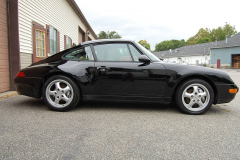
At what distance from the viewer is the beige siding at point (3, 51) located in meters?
5.07

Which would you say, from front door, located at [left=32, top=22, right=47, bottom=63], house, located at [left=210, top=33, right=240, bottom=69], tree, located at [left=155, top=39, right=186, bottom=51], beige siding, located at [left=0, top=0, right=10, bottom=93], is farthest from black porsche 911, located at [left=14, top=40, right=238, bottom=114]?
tree, located at [left=155, top=39, right=186, bottom=51]

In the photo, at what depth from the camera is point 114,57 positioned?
137 inches

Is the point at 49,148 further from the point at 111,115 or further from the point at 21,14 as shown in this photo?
the point at 21,14

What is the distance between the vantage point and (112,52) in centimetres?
351

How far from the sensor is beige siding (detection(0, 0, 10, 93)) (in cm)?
507

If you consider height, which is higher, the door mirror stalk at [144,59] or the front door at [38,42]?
the front door at [38,42]

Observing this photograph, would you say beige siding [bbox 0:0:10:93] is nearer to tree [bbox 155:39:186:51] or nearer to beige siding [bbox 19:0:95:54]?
beige siding [bbox 19:0:95:54]

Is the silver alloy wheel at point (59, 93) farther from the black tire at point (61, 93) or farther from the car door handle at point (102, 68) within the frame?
the car door handle at point (102, 68)

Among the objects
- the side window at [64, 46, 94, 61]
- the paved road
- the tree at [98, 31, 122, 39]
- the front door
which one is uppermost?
the tree at [98, 31, 122, 39]

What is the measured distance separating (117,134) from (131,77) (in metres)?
1.23

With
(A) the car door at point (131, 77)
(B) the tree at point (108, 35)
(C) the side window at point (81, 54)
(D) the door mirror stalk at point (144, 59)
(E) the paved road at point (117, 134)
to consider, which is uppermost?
(B) the tree at point (108, 35)

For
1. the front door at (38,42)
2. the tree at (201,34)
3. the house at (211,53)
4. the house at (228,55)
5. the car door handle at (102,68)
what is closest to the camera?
the car door handle at (102,68)

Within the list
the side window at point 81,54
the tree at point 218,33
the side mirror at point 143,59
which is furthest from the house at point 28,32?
the tree at point 218,33

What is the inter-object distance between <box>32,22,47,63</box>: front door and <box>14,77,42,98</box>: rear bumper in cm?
386
